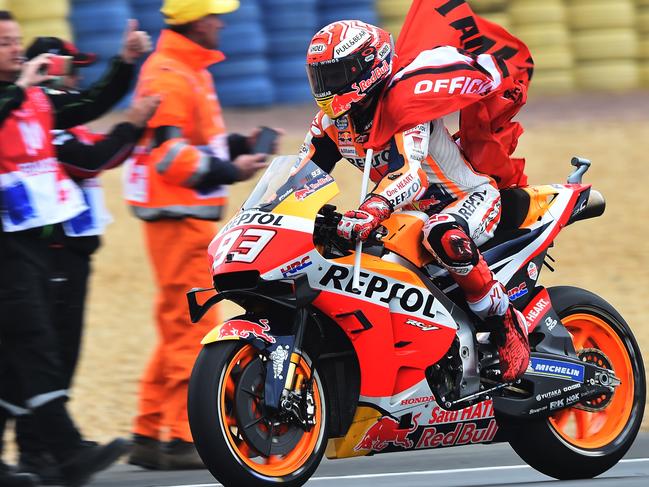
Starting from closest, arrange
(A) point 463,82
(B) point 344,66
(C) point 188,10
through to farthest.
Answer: (B) point 344,66 → (A) point 463,82 → (C) point 188,10

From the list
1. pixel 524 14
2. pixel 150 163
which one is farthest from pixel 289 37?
pixel 150 163

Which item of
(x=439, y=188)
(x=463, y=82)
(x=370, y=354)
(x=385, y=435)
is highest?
(x=463, y=82)

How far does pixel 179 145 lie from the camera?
6754 mm

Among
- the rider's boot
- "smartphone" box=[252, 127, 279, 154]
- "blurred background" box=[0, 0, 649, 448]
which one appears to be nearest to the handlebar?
the rider's boot

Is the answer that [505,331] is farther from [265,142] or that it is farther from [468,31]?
[265,142]

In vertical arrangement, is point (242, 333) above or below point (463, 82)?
below

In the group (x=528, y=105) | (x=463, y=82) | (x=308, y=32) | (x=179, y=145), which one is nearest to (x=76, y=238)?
(x=179, y=145)

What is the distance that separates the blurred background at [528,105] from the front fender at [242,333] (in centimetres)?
466

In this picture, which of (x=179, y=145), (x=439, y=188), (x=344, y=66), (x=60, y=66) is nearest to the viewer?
(x=344, y=66)

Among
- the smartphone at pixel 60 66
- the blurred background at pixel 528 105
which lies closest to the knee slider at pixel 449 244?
the smartphone at pixel 60 66

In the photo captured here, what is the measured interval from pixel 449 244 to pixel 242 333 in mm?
957

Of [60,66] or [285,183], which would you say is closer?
[285,183]

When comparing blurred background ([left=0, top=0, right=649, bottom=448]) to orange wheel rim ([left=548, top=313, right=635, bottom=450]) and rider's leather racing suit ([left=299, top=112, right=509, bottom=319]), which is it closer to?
orange wheel rim ([left=548, top=313, right=635, bottom=450])

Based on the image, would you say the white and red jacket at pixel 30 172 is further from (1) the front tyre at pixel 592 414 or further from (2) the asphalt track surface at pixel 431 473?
(1) the front tyre at pixel 592 414
